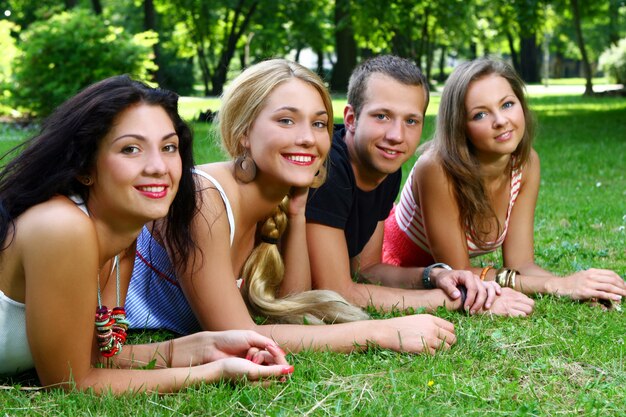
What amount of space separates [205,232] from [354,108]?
1424mm

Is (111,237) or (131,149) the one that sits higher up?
(131,149)

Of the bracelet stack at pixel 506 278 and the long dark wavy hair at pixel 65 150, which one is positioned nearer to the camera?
the long dark wavy hair at pixel 65 150

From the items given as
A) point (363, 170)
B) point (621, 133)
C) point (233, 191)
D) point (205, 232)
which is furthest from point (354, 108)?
point (621, 133)

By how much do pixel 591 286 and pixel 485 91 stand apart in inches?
49.6

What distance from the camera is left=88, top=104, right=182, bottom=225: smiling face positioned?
3.24 m

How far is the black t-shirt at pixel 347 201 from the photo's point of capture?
454 cm

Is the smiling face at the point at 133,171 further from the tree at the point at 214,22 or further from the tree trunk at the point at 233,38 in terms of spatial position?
the tree trunk at the point at 233,38

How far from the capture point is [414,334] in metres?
3.84

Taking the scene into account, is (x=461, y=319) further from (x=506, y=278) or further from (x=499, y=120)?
(x=499, y=120)

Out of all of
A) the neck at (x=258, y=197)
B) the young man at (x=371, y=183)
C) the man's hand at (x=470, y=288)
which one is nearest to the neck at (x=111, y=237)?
the neck at (x=258, y=197)

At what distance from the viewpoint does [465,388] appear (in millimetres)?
3359

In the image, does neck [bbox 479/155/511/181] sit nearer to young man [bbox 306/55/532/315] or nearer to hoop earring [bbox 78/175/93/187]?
young man [bbox 306/55/532/315]

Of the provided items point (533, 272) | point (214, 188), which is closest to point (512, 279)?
point (533, 272)

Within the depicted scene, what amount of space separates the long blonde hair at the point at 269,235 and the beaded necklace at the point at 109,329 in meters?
0.96
